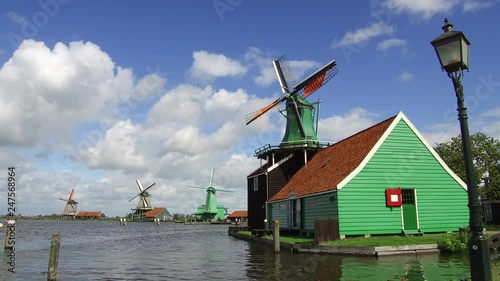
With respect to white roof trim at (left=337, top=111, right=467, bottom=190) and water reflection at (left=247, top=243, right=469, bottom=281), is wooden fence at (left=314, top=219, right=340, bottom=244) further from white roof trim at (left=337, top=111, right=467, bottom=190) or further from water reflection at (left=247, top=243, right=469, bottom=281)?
white roof trim at (left=337, top=111, right=467, bottom=190)

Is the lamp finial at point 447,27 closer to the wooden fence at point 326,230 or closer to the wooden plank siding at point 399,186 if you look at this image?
the wooden fence at point 326,230

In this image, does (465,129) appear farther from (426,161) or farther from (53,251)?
(426,161)

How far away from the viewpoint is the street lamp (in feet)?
21.0

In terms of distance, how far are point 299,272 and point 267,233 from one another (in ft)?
→ 64.1

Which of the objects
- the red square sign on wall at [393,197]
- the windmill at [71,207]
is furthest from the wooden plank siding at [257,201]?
the windmill at [71,207]

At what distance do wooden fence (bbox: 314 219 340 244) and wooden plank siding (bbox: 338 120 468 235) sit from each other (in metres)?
0.52

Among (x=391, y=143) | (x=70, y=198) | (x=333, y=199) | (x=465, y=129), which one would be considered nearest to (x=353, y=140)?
(x=391, y=143)

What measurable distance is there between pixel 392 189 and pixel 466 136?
17.5 m

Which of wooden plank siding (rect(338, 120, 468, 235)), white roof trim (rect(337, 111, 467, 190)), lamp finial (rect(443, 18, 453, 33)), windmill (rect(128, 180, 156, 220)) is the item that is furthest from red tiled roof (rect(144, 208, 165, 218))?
lamp finial (rect(443, 18, 453, 33))

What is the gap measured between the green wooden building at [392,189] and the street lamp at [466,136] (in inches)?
622

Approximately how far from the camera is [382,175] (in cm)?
2372

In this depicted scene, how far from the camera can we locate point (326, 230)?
21875 mm

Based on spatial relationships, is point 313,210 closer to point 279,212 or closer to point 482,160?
point 279,212

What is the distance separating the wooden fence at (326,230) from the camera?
70.8 ft
